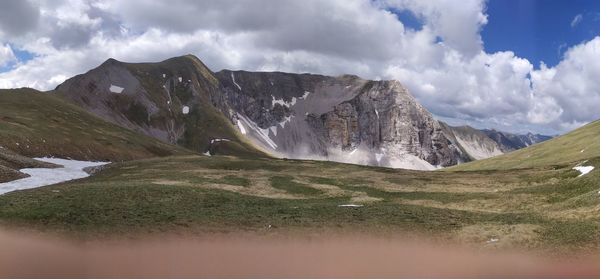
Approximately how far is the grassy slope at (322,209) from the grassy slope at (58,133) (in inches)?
2079

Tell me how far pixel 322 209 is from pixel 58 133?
102523 mm

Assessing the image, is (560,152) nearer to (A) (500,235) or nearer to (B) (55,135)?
(A) (500,235)

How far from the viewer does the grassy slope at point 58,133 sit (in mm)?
102188

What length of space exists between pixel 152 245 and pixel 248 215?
469 inches

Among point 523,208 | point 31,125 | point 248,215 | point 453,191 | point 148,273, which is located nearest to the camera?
point 148,273

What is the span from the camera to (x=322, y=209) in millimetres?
44188

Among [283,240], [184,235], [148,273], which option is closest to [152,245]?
[184,235]

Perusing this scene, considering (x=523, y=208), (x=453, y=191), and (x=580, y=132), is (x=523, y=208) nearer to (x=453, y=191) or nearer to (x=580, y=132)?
(x=453, y=191)

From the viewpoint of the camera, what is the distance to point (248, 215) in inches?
1569

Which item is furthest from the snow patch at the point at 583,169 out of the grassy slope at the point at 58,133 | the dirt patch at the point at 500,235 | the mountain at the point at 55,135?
the grassy slope at the point at 58,133

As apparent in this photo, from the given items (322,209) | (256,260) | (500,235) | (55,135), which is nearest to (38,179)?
(322,209)

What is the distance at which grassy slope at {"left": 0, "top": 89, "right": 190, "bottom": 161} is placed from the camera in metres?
102

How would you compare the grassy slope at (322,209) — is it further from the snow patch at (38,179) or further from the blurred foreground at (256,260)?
the snow patch at (38,179)

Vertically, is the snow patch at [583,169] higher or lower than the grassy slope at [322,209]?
higher
